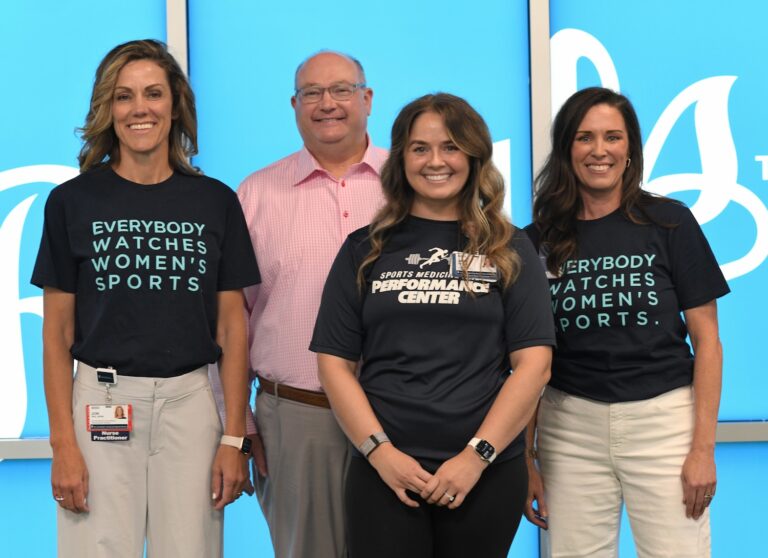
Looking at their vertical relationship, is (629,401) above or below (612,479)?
above

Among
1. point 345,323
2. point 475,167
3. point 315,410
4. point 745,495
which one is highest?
point 475,167

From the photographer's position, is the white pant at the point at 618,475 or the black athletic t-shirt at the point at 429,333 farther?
the white pant at the point at 618,475

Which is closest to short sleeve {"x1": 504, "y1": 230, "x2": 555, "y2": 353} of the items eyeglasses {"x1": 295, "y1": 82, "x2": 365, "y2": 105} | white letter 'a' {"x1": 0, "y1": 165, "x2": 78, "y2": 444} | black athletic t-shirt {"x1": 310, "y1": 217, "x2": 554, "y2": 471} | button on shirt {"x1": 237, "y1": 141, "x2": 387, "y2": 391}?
black athletic t-shirt {"x1": 310, "y1": 217, "x2": 554, "y2": 471}

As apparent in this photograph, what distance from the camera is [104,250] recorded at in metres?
2.15

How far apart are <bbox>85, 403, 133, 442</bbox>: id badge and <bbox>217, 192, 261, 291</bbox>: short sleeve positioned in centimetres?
41

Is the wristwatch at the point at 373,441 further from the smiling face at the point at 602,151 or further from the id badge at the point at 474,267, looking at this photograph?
the smiling face at the point at 602,151

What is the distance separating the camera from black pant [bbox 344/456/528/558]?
197cm

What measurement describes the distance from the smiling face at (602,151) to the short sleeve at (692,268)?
200 mm

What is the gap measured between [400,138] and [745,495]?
225cm

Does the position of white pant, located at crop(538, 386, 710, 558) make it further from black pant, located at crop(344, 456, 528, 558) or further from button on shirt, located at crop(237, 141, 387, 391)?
button on shirt, located at crop(237, 141, 387, 391)

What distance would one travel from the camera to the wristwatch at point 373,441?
1963 millimetres

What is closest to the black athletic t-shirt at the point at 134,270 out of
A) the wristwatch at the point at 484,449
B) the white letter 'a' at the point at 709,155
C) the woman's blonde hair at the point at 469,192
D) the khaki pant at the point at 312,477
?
the khaki pant at the point at 312,477

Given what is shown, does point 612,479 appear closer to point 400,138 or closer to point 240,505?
point 400,138

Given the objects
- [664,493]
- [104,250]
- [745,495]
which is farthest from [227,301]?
[745,495]
